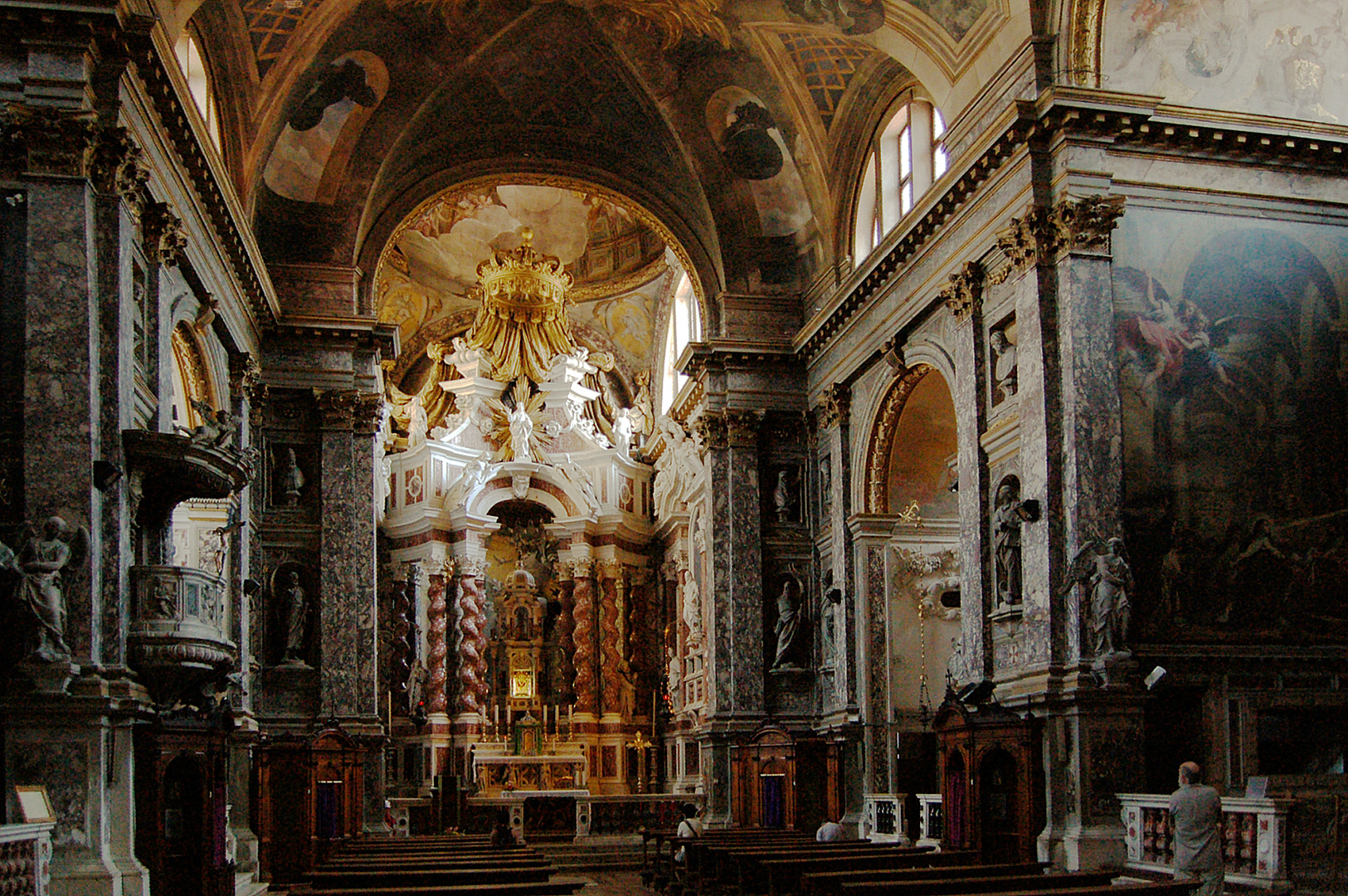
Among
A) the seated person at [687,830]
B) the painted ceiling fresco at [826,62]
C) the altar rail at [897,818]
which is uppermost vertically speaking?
the painted ceiling fresco at [826,62]

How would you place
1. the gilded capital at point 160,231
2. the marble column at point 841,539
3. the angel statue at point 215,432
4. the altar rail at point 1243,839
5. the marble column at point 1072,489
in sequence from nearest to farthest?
the altar rail at point 1243,839, the angel statue at point 215,432, the marble column at point 1072,489, the gilded capital at point 160,231, the marble column at point 841,539

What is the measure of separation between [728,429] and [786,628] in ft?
11.9

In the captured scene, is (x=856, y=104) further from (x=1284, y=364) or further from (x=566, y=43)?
(x=1284, y=364)

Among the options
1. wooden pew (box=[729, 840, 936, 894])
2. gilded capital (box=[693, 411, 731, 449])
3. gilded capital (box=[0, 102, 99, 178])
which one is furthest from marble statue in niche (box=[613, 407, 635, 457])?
gilded capital (box=[0, 102, 99, 178])

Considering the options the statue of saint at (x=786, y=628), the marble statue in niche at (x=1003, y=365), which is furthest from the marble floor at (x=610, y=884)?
the marble statue in niche at (x=1003, y=365)

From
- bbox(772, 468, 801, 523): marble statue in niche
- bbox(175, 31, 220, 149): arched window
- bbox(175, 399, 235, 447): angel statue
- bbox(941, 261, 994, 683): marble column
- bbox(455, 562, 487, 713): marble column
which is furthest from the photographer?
bbox(455, 562, 487, 713): marble column

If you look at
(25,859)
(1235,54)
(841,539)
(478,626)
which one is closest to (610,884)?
(841,539)

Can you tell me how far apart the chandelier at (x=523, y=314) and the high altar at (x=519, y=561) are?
0.05 meters

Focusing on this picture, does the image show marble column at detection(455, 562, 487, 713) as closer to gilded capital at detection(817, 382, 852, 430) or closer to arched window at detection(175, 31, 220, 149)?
gilded capital at detection(817, 382, 852, 430)

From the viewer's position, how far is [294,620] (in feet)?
73.8

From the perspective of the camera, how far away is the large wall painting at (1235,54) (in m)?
16.3

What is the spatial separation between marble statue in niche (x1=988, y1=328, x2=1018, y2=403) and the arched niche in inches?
160

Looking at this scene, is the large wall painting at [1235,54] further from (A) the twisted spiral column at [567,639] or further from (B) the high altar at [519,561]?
(A) the twisted spiral column at [567,639]

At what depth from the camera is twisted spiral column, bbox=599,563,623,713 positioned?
33.1 meters
